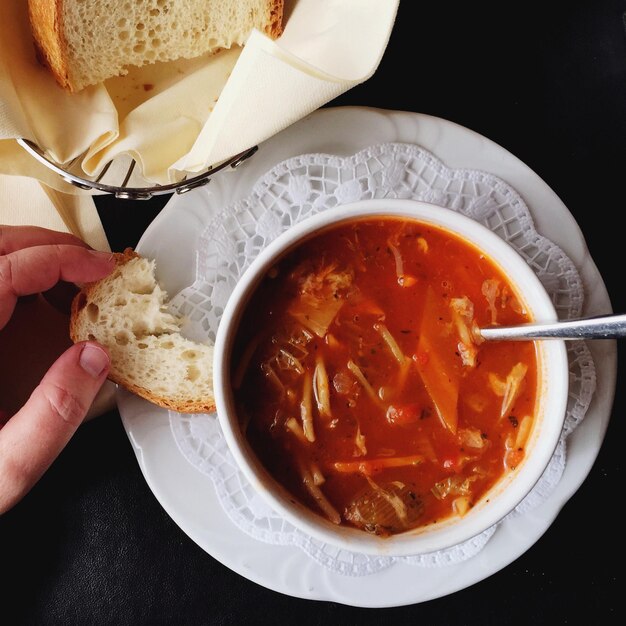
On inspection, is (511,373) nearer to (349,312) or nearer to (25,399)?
(349,312)

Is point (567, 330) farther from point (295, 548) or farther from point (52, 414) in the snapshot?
point (52, 414)

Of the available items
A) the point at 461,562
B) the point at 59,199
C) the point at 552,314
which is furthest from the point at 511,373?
the point at 59,199

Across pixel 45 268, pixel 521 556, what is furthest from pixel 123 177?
pixel 521 556

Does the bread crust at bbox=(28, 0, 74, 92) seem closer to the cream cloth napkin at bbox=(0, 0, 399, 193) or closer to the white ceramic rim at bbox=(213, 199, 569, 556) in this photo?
the cream cloth napkin at bbox=(0, 0, 399, 193)

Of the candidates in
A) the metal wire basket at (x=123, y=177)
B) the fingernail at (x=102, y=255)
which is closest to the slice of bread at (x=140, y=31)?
the metal wire basket at (x=123, y=177)

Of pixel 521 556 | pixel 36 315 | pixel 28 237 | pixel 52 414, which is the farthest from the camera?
pixel 521 556

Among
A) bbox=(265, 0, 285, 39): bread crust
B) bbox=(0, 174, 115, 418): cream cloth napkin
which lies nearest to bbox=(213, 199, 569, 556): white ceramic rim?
bbox=(0, 174, 115, 418): cream cloth napkin
